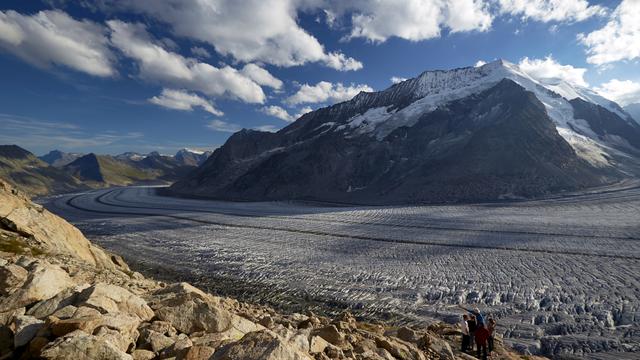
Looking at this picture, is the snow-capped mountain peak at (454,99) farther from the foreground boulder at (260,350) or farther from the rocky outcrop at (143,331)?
the foreground boulder at (260,350)

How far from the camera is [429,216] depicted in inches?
1834

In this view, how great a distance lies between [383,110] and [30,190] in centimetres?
15352

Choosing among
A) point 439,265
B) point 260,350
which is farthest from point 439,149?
point 260,350

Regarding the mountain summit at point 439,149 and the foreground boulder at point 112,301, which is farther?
the mountain summit at point 439,149

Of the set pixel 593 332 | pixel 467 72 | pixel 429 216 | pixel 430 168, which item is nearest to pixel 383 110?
pixel 467 72

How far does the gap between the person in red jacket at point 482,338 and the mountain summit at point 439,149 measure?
59224 millimetres

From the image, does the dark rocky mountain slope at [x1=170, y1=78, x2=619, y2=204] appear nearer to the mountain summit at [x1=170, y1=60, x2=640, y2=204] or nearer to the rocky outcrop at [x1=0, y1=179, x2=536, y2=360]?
the mountain summit at [x1=170, y1=60, x2=640, y2=204]

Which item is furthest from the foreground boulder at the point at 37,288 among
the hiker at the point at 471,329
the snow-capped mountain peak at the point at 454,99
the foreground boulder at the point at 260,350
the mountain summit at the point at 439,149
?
the snow-capped mountain peak at the point at 454,99

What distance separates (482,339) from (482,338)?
0.03 m

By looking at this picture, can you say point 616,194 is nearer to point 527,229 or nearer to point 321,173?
point 527,229

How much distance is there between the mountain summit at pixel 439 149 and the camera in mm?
73812

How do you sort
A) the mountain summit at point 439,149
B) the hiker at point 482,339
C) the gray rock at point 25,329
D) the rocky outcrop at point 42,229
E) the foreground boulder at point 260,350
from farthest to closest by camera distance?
the mountain summit at point 439,149 < the rocky outcrop at point 42,229 < the hiker at point 482,339 < the gray rock at point 25,329 < the foreground boulder at point 260,350

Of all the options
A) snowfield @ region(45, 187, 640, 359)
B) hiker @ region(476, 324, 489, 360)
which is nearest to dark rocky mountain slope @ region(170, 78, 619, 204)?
snowfield @ region(45, 187, 640, 359)

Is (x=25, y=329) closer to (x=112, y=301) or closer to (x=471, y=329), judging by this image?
(x=112, y=301)
